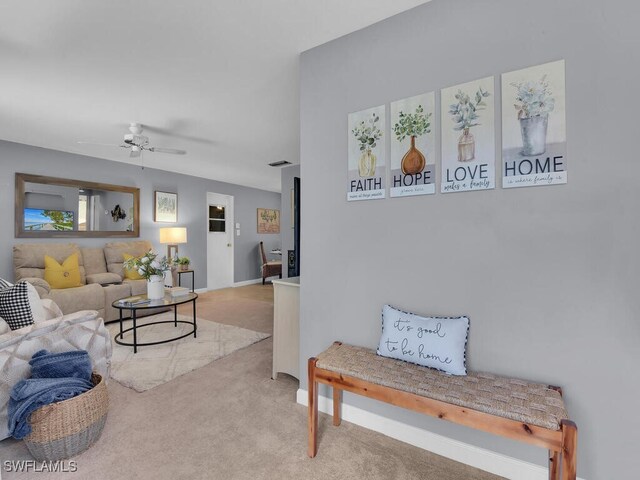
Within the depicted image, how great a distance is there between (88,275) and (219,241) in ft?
9.18

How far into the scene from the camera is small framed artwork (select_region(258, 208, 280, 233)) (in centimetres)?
791

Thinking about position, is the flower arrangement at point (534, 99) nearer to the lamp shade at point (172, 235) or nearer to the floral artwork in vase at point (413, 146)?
the floral artwork in vase at point (413, 146)

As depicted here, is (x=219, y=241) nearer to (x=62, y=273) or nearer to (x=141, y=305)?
(x=62, y=273)

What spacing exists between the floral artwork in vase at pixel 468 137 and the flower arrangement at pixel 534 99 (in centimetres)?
12

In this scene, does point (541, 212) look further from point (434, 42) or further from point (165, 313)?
point (165, 313)

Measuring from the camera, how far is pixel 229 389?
235 centimetres

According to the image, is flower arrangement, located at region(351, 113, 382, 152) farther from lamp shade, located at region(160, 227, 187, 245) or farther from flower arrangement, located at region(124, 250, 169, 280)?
lamp shade, located at region(160, 227, 187, 245)

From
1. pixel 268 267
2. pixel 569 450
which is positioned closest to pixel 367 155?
pixel 569 450

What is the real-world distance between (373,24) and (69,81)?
2.42 m

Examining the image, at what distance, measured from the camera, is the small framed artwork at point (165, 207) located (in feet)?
18.3

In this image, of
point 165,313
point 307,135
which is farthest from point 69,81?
point 165,313

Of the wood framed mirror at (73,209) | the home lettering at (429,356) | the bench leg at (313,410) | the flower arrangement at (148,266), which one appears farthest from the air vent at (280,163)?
the home lettering at (429,356)

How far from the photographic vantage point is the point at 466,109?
157cm

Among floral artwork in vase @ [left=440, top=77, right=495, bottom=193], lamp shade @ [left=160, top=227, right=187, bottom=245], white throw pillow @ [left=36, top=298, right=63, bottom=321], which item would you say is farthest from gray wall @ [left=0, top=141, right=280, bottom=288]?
floral artwork in vase @ [left=440, top=77, right=495, bottom=193]
